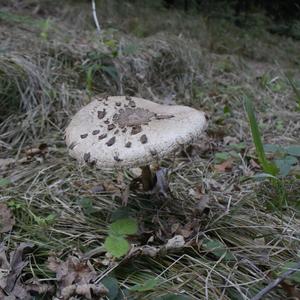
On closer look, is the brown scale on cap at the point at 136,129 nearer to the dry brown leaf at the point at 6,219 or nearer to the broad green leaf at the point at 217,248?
the broad green leaf at the point at 217,248

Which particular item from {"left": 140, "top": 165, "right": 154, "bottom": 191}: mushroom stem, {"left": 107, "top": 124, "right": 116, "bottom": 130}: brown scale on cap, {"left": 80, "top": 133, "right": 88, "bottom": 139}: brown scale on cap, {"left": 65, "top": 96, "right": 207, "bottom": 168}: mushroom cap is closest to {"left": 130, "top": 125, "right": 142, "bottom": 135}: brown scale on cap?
{"left": 65, "top": 96, "right": 207, "bottom": 168}: mushroom cap

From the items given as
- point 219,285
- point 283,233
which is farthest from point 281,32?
point 219,285

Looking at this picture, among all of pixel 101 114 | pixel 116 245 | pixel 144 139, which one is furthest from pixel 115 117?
pixel 116 245

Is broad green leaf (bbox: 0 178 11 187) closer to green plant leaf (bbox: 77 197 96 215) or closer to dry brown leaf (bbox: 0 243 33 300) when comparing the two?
green plant leaf (bbox: 77 197 96 215)

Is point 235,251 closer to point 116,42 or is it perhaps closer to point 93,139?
point 93,139

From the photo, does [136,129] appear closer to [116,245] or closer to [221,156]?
[116,245]

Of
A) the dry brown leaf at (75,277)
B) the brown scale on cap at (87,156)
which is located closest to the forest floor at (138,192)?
the dry brown leaf at (75,277)
